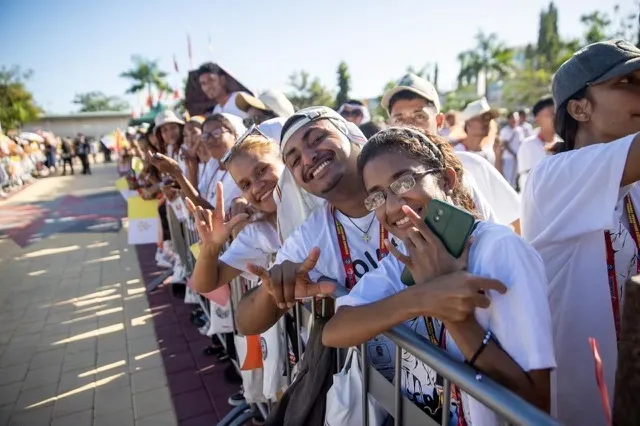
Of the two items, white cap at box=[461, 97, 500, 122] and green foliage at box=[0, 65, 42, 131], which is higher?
green foliage at box=[0, 65, 42, 131]

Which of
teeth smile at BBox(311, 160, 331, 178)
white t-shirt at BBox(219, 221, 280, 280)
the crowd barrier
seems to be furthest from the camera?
white t-shirt at BBox(219, 221, 280, 280)

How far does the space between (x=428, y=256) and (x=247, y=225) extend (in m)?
1.52

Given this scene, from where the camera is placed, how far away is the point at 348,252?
185 centimetres

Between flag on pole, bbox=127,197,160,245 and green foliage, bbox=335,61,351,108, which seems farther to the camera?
green foliage, bbox=335,61,351,108

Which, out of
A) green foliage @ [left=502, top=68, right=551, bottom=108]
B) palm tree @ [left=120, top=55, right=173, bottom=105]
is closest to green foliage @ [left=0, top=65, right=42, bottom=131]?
palm tree @ [left=120, top=55, right=173, bottom=105]

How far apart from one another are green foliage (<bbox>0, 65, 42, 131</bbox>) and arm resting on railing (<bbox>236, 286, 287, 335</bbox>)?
1551 inches

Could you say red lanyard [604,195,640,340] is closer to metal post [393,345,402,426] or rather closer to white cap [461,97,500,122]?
metal post [393,345,402,426]

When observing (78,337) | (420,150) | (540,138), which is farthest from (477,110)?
(78,337)

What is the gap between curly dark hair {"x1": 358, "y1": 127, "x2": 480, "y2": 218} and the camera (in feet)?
4.80

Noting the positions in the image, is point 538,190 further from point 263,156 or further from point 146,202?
point 146,202

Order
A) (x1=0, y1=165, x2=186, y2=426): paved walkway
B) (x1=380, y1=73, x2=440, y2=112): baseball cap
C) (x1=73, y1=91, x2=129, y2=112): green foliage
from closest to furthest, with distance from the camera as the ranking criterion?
(x1=380, y1=73, x2=440, y2=112): baseball cap < (x1=0, y1=165, x2=186, y2=426): paved walkway < (x1=73, y1=91, x2=129, y2=112): green foliage

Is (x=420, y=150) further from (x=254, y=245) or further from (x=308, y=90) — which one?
(x=308, y=90)

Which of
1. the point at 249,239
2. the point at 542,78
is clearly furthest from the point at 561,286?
the point at 542,78

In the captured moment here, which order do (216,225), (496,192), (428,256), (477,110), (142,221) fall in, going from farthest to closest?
(142,221) → (477,110) → (496,192) → (216,225) → (428,256)
